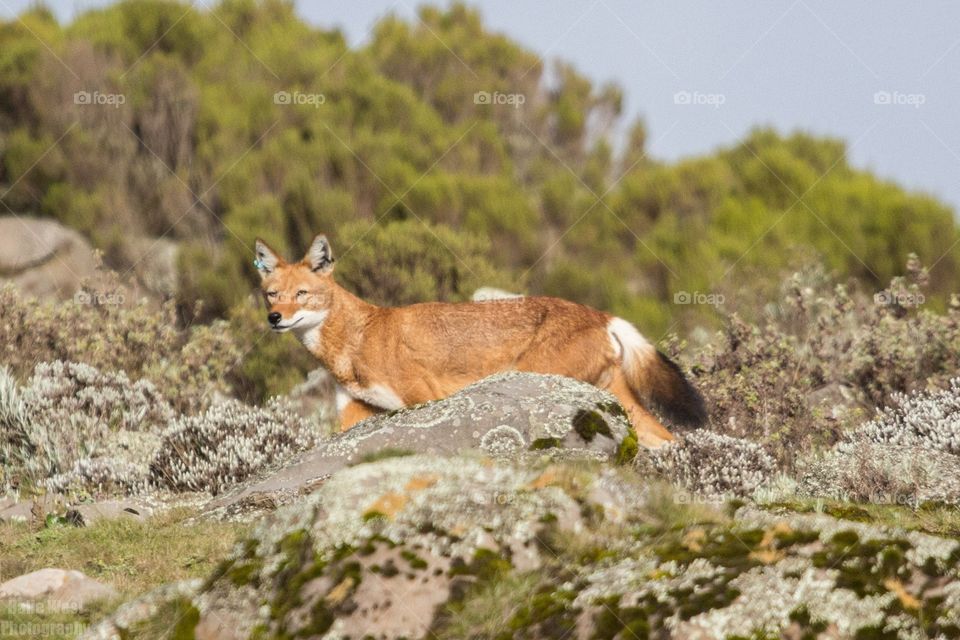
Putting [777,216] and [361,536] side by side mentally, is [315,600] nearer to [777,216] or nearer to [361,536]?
[361,536]

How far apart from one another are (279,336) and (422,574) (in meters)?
12.9

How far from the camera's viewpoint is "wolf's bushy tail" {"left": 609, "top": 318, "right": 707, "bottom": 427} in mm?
9344

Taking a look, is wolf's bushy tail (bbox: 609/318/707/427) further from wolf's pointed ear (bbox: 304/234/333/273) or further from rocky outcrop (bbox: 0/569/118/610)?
rocky outcrop (bbox: 0/569/118/610)

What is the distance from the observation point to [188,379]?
12.9m

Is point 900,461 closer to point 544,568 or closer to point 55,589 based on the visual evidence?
point 544,568

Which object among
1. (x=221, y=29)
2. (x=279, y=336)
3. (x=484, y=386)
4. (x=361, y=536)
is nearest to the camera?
(x=361, y=536)

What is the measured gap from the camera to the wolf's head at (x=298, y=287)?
9836 mm

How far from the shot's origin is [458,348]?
9.59m

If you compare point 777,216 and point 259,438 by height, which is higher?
point 777,216

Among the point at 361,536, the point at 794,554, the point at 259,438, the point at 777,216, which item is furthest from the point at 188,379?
the point at 777,216

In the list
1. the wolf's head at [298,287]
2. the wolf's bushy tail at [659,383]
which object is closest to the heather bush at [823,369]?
the wolf's bushy tail at [659,383]
